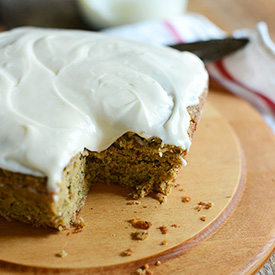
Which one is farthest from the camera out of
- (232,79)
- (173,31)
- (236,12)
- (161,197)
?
(236,12)

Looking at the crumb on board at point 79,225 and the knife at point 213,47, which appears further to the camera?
the knife at point 213,47

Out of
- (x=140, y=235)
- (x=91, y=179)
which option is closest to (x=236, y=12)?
(x=91, y=179)

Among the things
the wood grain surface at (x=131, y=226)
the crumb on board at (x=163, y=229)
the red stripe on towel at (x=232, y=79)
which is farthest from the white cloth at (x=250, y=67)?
the crumb on board at (x=163, y=229)

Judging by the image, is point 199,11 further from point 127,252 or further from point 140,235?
point 127,252

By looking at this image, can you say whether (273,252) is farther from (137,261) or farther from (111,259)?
(111,259)

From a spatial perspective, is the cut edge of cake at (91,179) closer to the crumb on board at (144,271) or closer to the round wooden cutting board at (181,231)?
the round wooden cutting board at (181,231)

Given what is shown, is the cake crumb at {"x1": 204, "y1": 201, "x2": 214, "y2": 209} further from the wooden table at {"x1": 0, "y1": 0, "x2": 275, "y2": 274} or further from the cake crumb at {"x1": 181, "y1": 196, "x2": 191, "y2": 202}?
the wooden table at {"x1": 0, "y1": 0, "x2": 275, "y2": 274}
